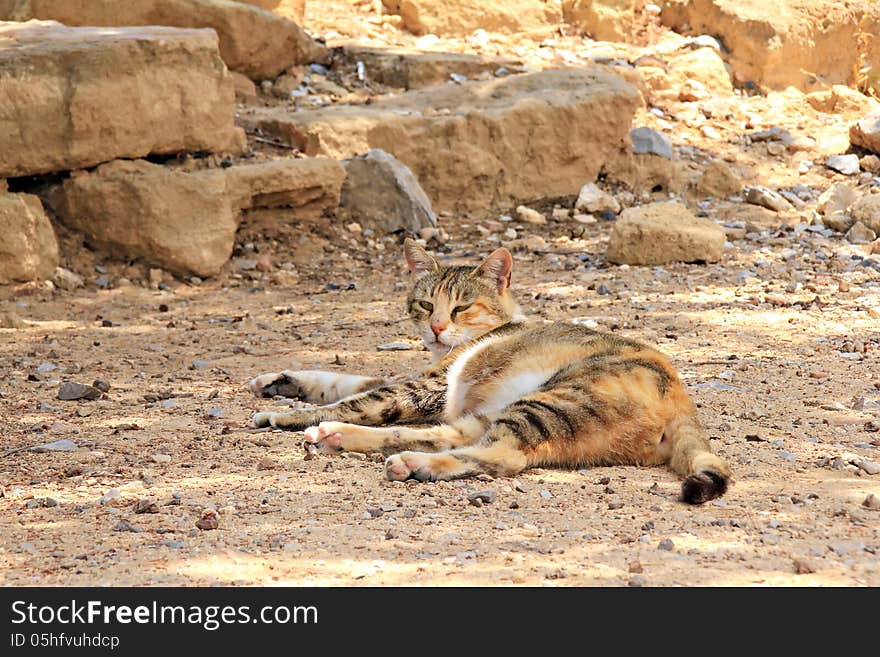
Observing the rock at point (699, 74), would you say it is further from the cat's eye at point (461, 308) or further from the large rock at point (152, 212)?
the cat's eye at point (461, 308)

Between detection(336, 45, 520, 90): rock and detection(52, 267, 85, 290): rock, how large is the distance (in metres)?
4.20

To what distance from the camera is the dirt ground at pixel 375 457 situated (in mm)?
3238

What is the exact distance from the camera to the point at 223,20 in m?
A: 9.45

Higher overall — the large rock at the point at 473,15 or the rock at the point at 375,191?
the large rock at the point at 473,15

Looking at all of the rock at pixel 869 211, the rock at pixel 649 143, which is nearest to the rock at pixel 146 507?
the rock at pixel 869 211

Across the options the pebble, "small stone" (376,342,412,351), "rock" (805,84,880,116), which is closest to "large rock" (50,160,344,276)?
"small stone" (376,342,412,351)

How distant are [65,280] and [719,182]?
608cm

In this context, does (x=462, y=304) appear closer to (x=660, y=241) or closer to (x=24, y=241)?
(x=660, y=241)

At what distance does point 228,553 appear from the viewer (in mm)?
3264

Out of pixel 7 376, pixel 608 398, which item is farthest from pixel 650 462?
pixel 7 376

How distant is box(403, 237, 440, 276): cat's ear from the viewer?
567cm

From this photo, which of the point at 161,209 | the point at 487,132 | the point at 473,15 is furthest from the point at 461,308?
the point at 473,15

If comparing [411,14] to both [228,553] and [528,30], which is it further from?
[228,553]

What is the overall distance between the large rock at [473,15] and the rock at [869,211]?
177 inches
